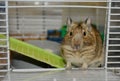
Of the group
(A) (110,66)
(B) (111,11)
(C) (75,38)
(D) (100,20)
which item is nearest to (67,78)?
(C) (75,38)

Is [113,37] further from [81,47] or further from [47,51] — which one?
[47,51]

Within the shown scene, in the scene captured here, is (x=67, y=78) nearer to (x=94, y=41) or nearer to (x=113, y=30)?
(x=94, y=41)

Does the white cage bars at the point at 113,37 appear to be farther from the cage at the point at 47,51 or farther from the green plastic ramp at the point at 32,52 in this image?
the green plastic ramp at the point at 32,52

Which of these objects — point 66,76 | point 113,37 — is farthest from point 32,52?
point 113,37

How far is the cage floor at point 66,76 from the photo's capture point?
998mm

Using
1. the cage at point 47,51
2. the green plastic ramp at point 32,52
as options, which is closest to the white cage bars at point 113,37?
the cage at point 47,51

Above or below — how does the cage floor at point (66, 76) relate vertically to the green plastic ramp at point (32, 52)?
below

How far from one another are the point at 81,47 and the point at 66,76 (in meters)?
0.15

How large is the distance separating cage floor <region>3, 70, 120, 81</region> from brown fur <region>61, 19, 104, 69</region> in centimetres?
6

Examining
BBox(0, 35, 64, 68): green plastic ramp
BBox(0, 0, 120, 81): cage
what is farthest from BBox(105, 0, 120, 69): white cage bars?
BBox(0, 35, 64, 68): green plastic ramp

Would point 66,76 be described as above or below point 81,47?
below

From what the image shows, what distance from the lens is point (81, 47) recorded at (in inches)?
43.0

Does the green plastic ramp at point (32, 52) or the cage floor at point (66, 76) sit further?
the green plastic ramp at point (32, 52)

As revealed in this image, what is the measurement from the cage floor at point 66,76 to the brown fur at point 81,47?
0.06m
